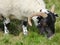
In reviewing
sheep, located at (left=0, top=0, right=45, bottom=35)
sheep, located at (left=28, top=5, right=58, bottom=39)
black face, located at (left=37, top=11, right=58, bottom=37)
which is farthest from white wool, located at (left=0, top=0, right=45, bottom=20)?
black face, located at (left=37, top=11, right=58, bottom=37)

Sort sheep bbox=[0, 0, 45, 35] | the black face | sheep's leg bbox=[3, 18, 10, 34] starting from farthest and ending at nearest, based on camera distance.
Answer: sheep's leg bbox=[3, 18, 10, 34]
sheep bbox=[0, 0, 45, 35]
the black face

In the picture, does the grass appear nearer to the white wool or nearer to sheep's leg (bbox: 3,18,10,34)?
sheep's leg (bbox: 3,18,10,34)

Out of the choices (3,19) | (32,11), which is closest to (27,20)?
(32,11)

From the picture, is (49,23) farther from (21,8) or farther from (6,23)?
(6,23)

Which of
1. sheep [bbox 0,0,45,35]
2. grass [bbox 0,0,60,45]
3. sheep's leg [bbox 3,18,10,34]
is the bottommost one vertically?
grass [bbox 0,0,60,45]

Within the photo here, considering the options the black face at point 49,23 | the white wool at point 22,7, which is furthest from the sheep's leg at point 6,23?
the black face at point 49,23

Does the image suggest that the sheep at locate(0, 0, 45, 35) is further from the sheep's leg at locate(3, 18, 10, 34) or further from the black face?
the black face

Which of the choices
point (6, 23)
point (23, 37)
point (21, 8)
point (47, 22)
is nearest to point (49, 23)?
point (47, 22)

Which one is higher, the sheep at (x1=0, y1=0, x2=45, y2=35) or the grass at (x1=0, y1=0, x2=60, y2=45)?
the sheep at (x1=0, y1=0, x2=45, y2=35)

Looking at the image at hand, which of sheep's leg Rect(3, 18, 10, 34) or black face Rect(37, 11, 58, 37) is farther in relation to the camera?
sheep's leg Rect(3, 18, 10, 34)

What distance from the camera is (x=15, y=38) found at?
8.28m

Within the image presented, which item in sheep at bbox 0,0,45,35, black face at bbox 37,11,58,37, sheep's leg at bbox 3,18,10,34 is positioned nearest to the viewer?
black face at bbox 37,11,58,37

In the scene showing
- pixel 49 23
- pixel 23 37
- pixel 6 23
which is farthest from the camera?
pixel 6 23

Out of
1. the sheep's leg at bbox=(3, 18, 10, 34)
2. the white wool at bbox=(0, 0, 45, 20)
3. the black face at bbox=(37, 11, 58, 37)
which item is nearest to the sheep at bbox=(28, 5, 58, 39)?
the black face at bbox=(37, 11, 58, 37)
